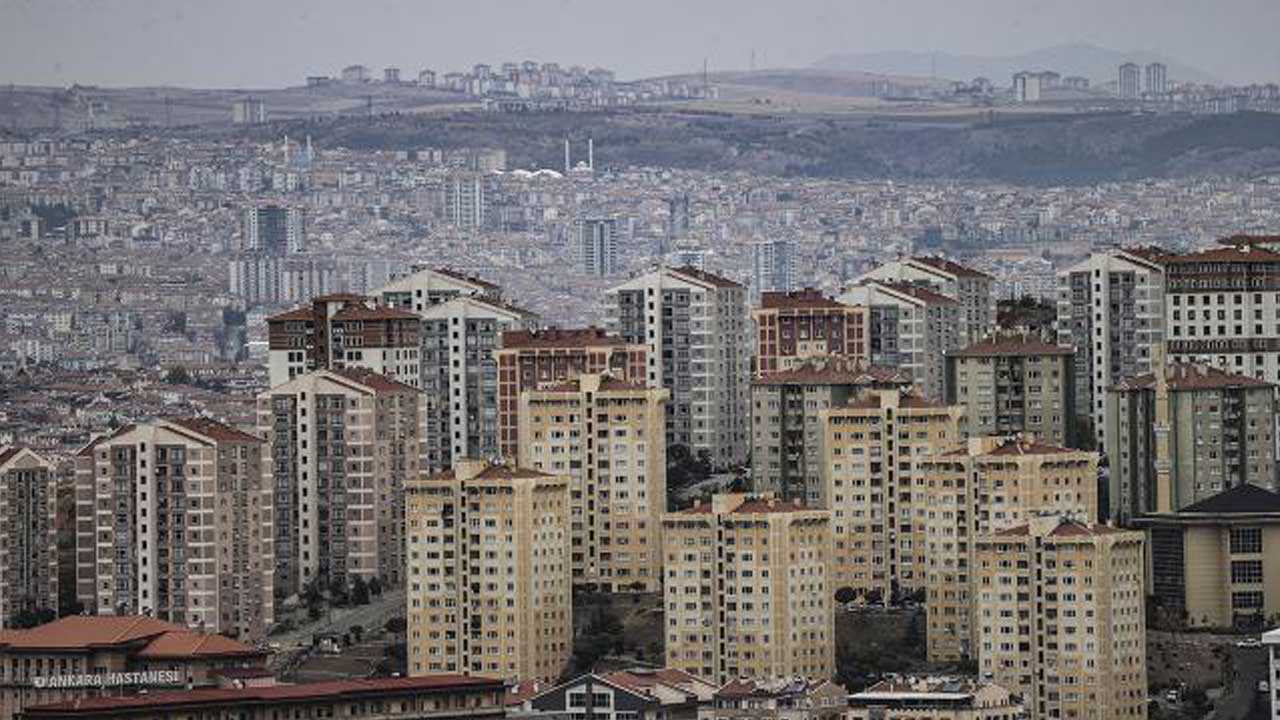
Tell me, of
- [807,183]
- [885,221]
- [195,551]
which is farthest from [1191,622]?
[807,183]

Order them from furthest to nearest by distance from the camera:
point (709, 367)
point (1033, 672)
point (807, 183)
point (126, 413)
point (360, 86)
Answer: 1. point (360, 86)
2. point (807, 183)
3. point (126, 413)
4. point (709, 367)
5. point (1033, 672)

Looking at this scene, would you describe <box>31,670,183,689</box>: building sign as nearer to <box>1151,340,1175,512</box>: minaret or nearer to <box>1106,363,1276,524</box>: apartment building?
<box>1106,363,1276,524</box>: apartment building

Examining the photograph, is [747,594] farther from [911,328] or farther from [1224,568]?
[911,328]

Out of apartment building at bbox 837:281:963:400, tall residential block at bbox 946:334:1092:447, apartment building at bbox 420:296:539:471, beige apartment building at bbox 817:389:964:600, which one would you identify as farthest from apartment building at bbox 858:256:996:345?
beige apartment building at bbox 817:389:964:600

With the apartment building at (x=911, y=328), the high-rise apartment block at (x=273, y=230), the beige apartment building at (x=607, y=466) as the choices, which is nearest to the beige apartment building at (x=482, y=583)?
the beige apartment building at (x=607, y=466)

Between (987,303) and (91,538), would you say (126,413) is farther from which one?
(91,538)

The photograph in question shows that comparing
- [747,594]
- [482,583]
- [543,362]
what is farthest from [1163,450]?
[543,362]
